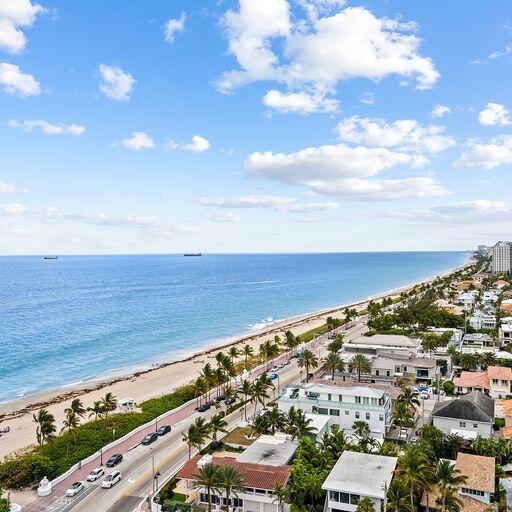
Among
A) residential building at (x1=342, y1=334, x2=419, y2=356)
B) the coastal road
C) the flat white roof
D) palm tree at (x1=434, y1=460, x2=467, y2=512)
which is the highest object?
palm tree at (x1=434, y1=460, x2=467, y2=512)

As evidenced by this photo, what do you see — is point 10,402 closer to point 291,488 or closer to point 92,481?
point 92,481

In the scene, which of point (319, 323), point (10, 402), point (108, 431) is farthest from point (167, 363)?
point (319, 323)

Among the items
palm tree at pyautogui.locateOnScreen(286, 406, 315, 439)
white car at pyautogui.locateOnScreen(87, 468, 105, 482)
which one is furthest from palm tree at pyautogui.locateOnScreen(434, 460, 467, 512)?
white car at pyautogui.locateOnScreen(87, 468, 105, 482)

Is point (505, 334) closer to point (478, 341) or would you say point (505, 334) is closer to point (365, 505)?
point (478, 341)

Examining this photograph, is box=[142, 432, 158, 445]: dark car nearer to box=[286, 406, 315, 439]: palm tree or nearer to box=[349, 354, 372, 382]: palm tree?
box=[286, 406, 315, 439]: palm tree

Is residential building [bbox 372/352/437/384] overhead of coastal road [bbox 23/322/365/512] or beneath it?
overhead

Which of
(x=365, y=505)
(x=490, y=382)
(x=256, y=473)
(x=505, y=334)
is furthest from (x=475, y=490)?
(x=505, y=334)
